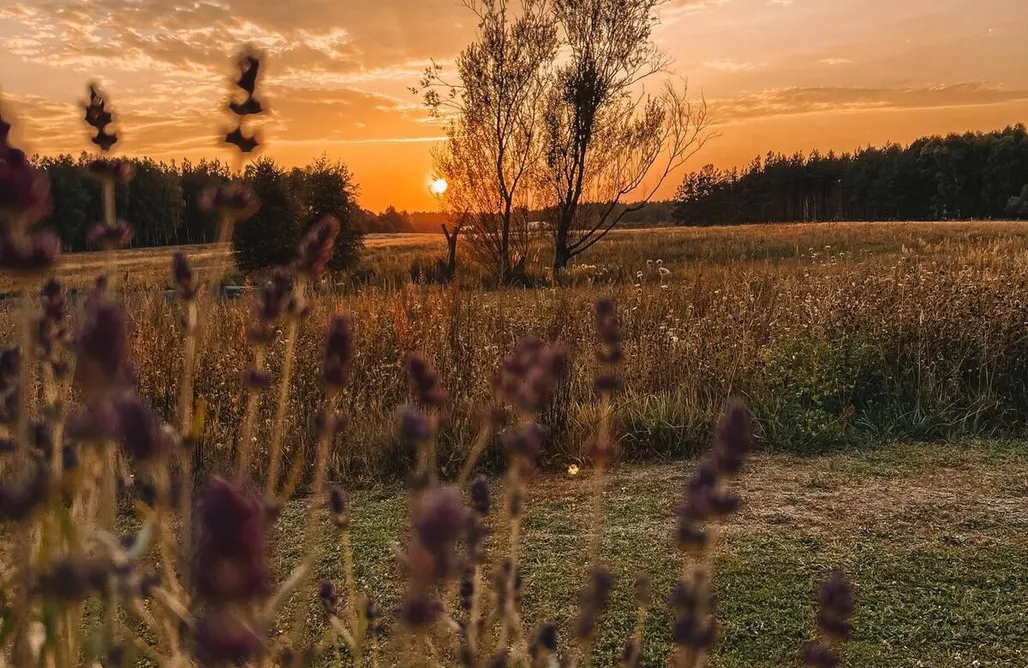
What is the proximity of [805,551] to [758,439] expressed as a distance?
1376 mm

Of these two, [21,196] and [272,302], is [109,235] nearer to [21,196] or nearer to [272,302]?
[272,302]

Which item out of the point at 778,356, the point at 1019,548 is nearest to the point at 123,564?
the point at 1019,548

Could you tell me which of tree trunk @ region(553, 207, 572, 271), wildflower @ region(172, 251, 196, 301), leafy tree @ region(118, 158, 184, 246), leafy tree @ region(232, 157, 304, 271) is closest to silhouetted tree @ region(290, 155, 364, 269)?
leafy tree @ region(232, 157, 304, 271)

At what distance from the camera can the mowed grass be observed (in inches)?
93.5

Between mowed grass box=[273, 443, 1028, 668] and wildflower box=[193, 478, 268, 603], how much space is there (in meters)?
1.96

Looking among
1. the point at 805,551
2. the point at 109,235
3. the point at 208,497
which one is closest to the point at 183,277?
the point at 109,235

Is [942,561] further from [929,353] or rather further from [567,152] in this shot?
[567,152]

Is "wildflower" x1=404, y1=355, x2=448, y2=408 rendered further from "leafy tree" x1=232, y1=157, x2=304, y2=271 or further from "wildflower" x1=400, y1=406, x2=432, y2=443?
"leafy tree" x1=232, y1=157, x2=304, y2=271

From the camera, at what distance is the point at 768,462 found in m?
4.01

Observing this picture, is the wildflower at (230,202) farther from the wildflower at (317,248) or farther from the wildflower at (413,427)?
the wildflower at (413,427)

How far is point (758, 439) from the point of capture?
426 cm

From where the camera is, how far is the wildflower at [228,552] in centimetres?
50

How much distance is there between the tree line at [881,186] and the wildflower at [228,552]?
55.8 meters

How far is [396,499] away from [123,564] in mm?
2908
